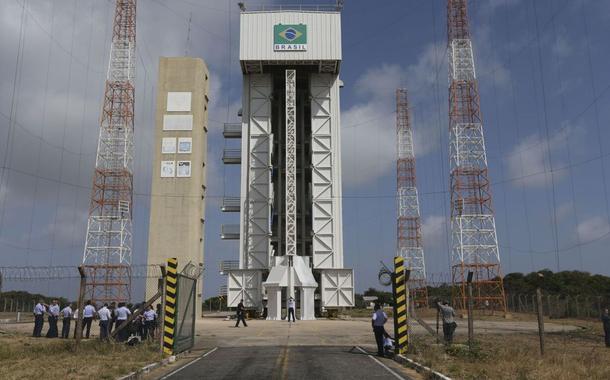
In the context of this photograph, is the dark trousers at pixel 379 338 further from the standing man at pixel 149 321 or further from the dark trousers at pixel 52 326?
the dark trousers at pixel 52 326

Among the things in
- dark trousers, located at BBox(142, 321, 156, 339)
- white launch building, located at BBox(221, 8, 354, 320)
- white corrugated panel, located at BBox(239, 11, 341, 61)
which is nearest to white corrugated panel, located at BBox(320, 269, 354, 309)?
white launch building, located at BBox(221, 8, 354, 320)

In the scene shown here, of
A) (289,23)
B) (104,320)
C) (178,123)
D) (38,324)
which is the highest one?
(289,23)

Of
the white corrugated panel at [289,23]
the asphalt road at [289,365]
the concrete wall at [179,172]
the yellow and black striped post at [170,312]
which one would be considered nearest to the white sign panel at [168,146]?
the concrete wall at [179,172]

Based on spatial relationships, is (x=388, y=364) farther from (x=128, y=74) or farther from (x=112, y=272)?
(x=128, y=74)

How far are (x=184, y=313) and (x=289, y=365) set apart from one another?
652 cm

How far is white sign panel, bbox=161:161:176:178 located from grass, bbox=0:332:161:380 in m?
45.1

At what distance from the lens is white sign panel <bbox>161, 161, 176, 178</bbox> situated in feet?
212

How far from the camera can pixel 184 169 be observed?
64.8 meters

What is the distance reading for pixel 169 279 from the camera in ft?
65.3

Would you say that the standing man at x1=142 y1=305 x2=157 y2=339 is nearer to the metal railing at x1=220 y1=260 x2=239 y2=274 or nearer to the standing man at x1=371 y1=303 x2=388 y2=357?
the standing man at x1=371 y1=303 x2=388 y2=357

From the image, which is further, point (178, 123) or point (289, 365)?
point (178, 123)

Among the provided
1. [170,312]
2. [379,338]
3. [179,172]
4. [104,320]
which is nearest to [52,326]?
[104,320]

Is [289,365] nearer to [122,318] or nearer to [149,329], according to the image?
[149,329]

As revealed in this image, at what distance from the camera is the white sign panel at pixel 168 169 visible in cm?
6469
